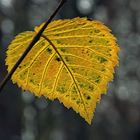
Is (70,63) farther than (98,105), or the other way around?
(98,105)

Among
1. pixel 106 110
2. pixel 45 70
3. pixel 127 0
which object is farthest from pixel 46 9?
pixel 45 70

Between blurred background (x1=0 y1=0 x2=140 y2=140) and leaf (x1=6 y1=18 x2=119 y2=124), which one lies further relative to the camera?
blurred background (x1=0 y1=0 x2=140 y2=140)

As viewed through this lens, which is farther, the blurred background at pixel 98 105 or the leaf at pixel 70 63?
the blurred background at pixel 98 105

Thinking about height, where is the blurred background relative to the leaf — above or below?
above

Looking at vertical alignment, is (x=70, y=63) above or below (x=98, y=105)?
below

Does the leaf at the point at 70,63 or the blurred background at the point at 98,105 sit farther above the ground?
the blurred background at the point at 98,105
